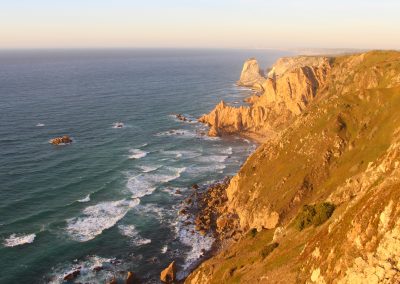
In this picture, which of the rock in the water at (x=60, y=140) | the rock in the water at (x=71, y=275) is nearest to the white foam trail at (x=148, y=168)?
the rock in the water at (x=60, y=140)

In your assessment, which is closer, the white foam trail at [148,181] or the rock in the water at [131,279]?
the rock in the water at [131,279]

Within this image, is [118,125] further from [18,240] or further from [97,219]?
[18,240]

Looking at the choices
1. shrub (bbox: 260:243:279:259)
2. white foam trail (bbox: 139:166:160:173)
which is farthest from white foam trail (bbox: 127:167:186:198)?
shrub (bbox: 260:243:279:259)

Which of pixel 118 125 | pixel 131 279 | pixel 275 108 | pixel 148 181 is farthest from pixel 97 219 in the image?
pixel 275 108

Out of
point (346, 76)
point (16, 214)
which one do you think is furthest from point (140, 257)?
point (346, 76)

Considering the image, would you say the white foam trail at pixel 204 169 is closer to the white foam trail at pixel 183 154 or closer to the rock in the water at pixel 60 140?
the white foam trail at pixel 183 154

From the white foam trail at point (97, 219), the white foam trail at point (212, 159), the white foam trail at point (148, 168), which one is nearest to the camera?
the white foam trail at point (97, 219)

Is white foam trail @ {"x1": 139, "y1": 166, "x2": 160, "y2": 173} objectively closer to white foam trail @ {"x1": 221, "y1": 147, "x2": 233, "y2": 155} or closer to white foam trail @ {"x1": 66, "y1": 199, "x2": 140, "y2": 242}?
white foam trail @ {"x1": 66, "y1": 199, "x2": 140, "y2": 242}
